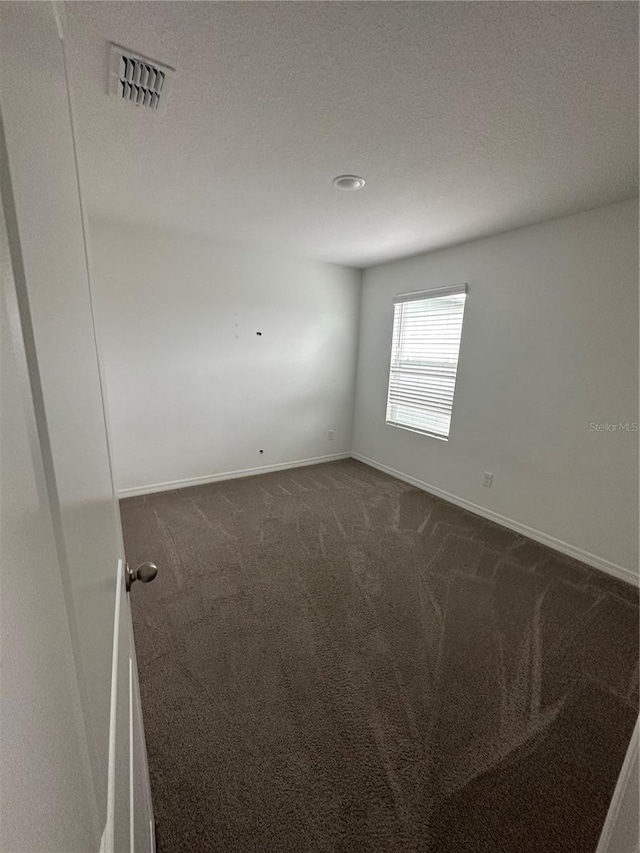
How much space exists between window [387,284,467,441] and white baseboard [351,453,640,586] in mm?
585

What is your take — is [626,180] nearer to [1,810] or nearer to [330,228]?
[330,228]

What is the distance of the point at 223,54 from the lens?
128 centimetres

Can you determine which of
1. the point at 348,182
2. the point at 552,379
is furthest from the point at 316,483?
the point at 348,182

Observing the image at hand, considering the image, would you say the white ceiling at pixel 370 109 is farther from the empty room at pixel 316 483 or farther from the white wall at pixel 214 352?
the white wall at pixel 214 352

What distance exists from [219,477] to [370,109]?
333 cm

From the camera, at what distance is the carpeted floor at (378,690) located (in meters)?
1.13

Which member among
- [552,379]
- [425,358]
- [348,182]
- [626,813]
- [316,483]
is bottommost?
[316,483]

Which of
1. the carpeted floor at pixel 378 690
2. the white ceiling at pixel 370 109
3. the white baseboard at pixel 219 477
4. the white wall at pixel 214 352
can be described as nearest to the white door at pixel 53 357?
the carpeted floor at pixel 378 690

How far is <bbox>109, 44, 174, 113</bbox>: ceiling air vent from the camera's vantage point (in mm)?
1306

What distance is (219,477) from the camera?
3885mm

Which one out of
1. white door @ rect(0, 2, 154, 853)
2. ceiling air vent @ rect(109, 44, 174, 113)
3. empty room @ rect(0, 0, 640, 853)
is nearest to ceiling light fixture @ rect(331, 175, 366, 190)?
empty room @ rect(0, 0, 640, 853)

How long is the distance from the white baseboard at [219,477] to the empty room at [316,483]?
6 centimetres

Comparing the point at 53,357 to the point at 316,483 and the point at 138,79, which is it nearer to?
the point at 138,79

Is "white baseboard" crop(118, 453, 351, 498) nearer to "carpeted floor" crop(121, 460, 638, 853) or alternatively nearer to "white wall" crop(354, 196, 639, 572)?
"carpeted floor" crop(121, 460, 638, 853)
